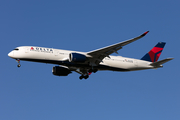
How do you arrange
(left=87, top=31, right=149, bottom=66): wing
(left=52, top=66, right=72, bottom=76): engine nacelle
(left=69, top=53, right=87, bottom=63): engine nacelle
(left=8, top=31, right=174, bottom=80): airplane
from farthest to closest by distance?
(left=52, top=66, right=72, bottom=76): engine nacelle, (left=8, top=31, right=174, bottom=80): airplane, (left=69, top=53, right=87, bottom=63): engine nacelle, (left=87, top=31, right=149, bottom=66): wing

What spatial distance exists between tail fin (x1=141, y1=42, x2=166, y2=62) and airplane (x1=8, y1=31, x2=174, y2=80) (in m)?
1.40

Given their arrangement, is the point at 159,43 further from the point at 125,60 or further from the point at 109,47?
the point at 109,47

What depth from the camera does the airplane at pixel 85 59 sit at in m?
34.4

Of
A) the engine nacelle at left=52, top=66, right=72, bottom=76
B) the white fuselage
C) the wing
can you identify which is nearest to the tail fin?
the white fuselage

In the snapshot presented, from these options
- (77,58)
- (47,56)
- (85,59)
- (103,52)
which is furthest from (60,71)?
(103,52)

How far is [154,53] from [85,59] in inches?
533

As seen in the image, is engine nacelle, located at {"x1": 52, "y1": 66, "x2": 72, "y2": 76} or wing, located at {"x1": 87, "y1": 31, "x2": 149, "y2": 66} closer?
wing, located at {"x1": 87, "y1": 31, "x2": 149, "y2": 66}

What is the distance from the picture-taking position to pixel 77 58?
34.3m

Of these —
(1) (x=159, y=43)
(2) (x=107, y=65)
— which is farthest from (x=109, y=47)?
(1) (x=159, y=43)

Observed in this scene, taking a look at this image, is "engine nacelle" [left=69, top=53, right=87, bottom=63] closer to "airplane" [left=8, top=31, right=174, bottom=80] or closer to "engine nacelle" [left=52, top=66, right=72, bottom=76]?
"airplane" [left=8, top=31, right=174, bottom=80]

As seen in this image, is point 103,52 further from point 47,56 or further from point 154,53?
point 154,53

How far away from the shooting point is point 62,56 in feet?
116

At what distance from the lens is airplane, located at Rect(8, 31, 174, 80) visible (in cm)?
3441

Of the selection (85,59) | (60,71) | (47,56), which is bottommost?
(60,71)
